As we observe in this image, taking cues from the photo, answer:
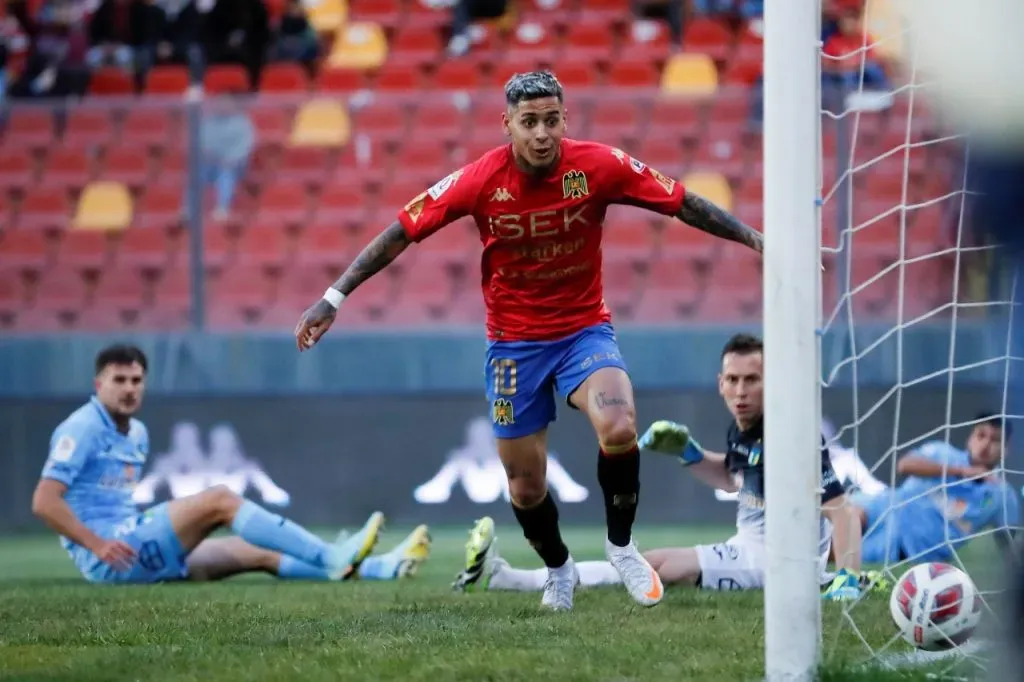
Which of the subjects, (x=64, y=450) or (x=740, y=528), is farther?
(x=64, y=450)

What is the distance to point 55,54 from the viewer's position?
44.3 feet

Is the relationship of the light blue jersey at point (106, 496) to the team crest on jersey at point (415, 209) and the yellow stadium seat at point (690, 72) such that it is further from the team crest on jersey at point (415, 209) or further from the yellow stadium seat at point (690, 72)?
the yellow stadium seat at point (690, 72)

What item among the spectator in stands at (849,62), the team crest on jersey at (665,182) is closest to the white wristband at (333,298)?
the team crest on jersey at (665,182)

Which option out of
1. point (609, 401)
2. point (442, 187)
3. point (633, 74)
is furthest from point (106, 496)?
point (633, 74)

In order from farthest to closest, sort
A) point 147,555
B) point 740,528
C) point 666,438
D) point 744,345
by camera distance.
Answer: point 147,555, point 740,528, point 744,345, point 666,438

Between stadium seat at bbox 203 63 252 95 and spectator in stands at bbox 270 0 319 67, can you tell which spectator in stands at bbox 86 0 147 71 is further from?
spectator in stands at bbox 270 0 319 67

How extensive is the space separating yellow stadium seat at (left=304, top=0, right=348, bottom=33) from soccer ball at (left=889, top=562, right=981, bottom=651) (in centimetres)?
1003

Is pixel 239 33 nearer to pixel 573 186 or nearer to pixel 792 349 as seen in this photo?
pixel 573 186

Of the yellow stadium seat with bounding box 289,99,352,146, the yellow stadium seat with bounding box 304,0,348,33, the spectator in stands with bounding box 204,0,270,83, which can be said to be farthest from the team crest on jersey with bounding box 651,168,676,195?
the yellow stadium seat with bounding box 304,0,348,33

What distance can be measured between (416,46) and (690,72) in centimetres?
243

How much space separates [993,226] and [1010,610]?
2.55 feet

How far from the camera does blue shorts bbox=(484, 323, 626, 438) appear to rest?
570 centimetres

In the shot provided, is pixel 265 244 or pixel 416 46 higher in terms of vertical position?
pixel 416 46

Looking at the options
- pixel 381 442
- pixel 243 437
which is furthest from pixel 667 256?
pixel 243 437
